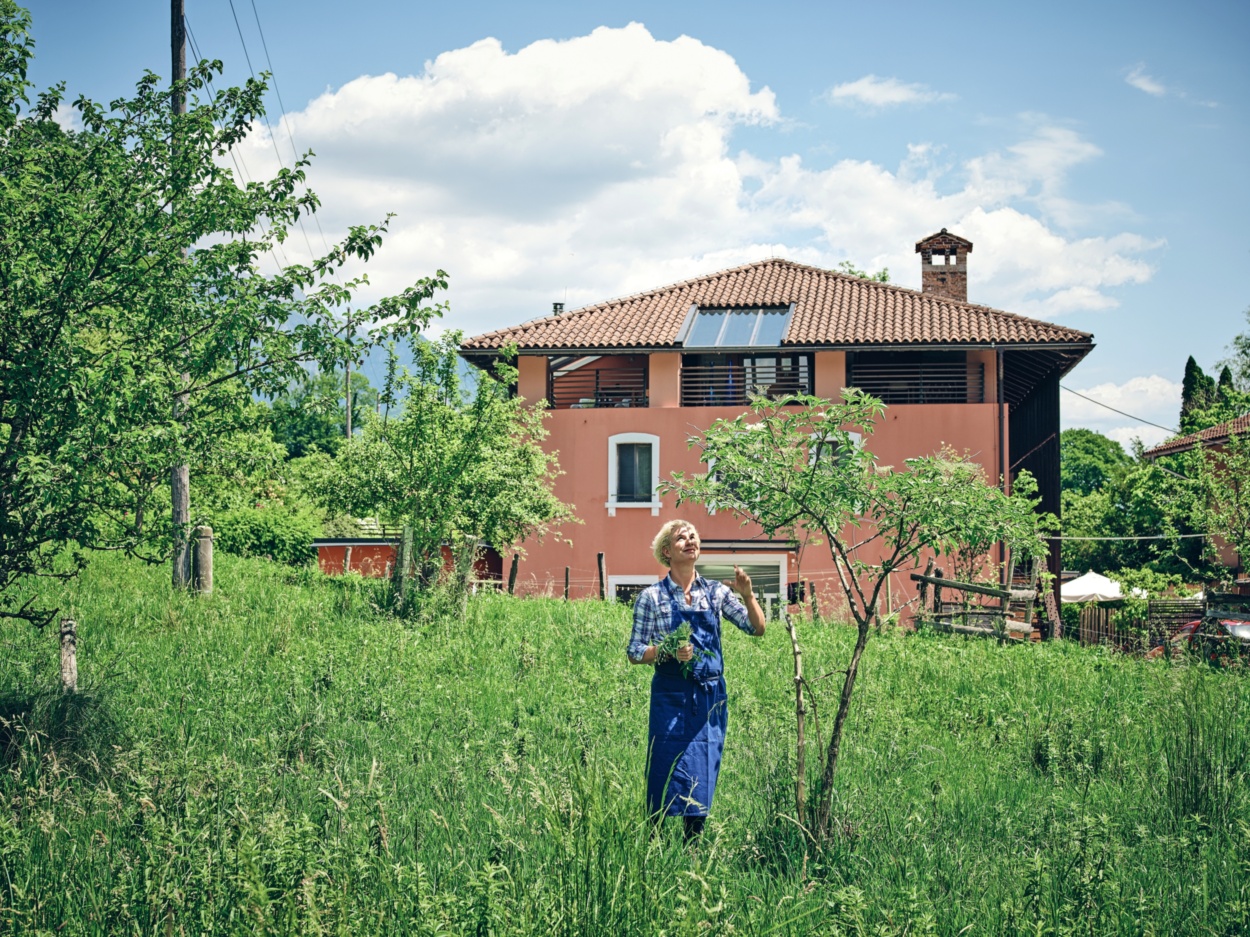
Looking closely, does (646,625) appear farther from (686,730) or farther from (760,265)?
(760,265)

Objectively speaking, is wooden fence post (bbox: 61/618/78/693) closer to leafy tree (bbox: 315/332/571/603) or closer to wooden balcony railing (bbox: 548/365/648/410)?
leafy tree (bbox: 315/332/571/603)

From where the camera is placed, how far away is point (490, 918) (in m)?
3.65

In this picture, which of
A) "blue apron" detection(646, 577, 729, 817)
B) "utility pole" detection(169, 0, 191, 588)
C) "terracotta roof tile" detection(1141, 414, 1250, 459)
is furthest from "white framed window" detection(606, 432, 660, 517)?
"blue apron" detection(646, 577, 729, 817)

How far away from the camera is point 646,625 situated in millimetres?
5254

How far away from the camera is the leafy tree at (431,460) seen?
15164 mm

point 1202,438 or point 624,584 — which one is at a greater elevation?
point 1202,438

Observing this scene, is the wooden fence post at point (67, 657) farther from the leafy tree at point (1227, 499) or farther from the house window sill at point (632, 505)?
the leafy tree at point (1227, 499)

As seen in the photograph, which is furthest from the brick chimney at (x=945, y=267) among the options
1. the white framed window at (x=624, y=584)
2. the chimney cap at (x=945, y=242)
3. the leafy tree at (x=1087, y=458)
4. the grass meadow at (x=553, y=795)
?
the leafy tree at (x=1087, y=458)

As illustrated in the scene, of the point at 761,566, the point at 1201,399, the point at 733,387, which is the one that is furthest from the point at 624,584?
the point at 1201,399

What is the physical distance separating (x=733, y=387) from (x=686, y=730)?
2009 centimetres

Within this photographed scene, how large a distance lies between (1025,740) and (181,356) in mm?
7132

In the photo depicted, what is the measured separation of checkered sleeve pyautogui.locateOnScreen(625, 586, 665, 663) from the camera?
521 centimetres

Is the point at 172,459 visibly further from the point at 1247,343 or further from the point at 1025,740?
the point at 1247,343

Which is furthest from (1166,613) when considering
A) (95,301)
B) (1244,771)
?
(95,301)
